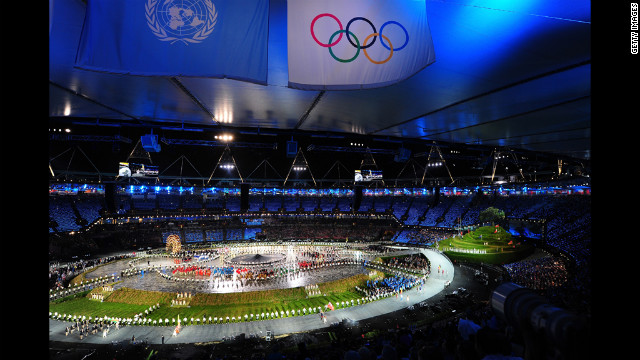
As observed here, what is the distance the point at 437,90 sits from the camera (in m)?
6.23

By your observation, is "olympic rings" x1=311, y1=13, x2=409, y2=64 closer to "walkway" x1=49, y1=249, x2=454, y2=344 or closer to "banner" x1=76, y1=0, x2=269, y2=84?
"banner" x1=76, y1=0, x2=269, y2=84

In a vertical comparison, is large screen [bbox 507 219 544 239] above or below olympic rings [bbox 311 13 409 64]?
below

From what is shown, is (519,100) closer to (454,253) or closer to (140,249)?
(454,253)

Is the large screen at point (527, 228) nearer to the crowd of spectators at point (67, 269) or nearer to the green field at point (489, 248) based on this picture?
the green field at point (489, 248)

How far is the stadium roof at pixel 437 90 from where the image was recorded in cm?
407

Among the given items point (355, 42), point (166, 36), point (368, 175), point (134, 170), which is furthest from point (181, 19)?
point (134, 170)

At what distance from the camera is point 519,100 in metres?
6.66

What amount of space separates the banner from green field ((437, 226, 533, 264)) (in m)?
27.7

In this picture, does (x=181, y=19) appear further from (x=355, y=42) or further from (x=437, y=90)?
(x=437, y=90)

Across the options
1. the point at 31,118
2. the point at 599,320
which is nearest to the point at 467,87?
the point at 599,320

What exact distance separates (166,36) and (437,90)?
5.18 m

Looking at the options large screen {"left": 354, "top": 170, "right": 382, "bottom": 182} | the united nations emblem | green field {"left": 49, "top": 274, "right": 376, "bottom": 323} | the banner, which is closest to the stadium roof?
the banner

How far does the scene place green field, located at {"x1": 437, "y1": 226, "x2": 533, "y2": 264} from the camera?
25.4 metres

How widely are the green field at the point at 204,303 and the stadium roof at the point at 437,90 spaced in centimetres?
1218
